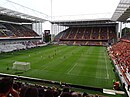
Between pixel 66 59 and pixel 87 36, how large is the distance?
153 ft

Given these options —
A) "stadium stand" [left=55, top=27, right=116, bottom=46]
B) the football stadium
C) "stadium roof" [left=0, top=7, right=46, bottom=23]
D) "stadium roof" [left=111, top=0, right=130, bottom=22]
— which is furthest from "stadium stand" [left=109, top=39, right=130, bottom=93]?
"stadium stand" [left=55, top=27, right=116, bottom=46]

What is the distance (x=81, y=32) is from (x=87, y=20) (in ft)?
51.7

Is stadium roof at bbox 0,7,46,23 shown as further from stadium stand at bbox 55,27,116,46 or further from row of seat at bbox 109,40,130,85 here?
row of seat at bbox 109,40,130,85

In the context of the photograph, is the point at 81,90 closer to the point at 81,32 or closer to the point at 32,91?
the point at 32,91

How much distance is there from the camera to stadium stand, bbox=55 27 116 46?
71.2 meters

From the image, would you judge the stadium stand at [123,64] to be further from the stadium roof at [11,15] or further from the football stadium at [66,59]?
the stadium roof at [11,15]

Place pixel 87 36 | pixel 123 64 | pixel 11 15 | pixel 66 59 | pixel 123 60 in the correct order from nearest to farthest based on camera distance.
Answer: pixel 123 64 < pixel 123 60 < pixel 66 59 < pixel 11 15 < pixel 87 36

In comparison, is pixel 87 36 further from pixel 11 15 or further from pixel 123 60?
pixel 123 60

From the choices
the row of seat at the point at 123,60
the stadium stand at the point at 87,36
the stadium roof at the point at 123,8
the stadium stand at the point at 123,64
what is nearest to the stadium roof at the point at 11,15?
the stadium roof at the point at 123,8

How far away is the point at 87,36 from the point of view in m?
75.5

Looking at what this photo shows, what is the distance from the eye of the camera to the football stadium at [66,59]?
14.1 metres

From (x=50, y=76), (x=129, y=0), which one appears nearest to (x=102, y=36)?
(x=129, y=0)

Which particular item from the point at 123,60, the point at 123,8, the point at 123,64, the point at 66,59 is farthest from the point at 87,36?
the point at 123,64

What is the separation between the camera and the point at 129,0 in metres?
24.7
